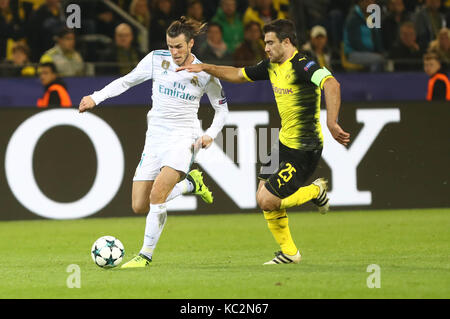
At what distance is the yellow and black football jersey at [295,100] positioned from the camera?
29.3 feet

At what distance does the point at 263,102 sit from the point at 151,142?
4.58m

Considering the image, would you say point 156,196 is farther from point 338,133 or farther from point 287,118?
point 338,133

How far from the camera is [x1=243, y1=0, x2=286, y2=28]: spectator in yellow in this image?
54.3ft

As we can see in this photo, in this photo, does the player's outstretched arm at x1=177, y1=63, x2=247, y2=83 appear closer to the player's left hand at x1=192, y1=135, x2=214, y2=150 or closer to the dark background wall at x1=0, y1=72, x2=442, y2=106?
the player's left hand at x1=192, y1=135, x2=214, y2=150

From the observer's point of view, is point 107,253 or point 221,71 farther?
point 221,71

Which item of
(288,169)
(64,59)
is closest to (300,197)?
(288,169)

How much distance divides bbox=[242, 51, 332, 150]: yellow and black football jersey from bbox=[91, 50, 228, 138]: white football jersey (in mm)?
500

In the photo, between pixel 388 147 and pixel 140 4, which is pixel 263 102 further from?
pixel 140 4

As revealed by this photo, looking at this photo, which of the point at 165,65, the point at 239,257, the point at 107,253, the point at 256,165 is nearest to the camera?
the point at 107,253

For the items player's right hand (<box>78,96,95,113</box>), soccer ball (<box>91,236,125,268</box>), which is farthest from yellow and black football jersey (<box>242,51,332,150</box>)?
soccer ball (<box>91,236,125,268</box>)

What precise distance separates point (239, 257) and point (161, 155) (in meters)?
1.24

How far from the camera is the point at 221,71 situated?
9.10 m
